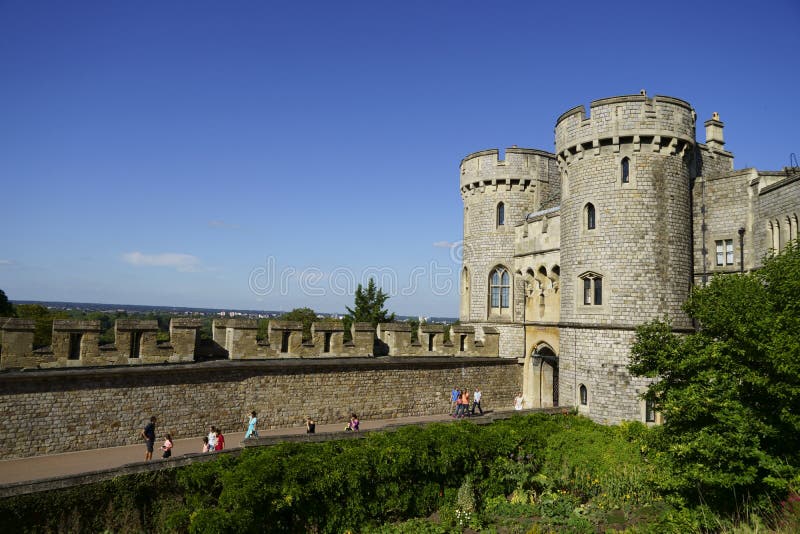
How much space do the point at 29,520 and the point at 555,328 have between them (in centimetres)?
1730

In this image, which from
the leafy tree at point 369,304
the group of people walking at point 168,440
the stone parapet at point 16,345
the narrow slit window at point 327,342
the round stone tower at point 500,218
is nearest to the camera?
the stone parapet at point 16,345

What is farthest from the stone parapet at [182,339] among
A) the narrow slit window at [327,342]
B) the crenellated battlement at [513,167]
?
the crenellated battlement at [513,167]

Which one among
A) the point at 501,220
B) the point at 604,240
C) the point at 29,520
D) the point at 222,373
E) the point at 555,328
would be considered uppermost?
the point at 501,220

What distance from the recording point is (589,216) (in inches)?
691

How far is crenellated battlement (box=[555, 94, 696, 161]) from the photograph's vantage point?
16531mm

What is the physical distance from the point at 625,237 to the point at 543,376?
25.6 ft

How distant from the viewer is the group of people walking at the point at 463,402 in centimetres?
1867


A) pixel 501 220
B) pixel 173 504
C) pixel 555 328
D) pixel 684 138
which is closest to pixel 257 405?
pixel 173 504

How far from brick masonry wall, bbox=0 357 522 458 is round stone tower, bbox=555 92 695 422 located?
5.30 m

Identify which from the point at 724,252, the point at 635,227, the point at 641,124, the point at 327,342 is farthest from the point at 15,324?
the point at 724,252

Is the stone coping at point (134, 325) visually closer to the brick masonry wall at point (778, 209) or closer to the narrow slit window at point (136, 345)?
the narrow slit window at point (136, 345)

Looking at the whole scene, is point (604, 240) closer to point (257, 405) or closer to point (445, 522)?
point (445, 522)

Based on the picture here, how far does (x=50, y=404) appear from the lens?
12.9 m

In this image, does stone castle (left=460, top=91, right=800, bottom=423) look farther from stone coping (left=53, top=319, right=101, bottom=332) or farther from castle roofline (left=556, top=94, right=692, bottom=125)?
stone coping (left=53, top=319, right=101, bottom=332)
